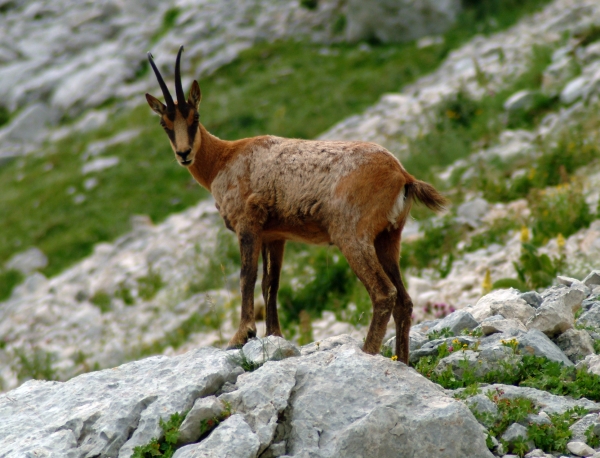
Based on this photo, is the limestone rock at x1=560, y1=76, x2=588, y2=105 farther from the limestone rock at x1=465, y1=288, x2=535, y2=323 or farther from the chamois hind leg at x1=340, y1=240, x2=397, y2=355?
the chamois hind leg at x1=340, y1=240, x2=397, y2=355

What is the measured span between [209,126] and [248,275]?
1430 cm

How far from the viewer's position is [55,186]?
22203mm

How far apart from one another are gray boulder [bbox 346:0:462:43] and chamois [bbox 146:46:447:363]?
54.8 ft

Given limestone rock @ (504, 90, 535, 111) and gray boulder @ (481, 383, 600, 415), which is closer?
gray boulder @ (481, 383, 600, 415)

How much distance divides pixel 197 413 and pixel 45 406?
198cm

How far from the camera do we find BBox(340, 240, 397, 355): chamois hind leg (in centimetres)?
679

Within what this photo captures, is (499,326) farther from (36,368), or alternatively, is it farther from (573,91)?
(573,91)

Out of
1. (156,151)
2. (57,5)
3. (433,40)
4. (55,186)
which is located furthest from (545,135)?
(57,5)

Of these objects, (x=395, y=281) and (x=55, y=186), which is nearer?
(x=395, y=281)

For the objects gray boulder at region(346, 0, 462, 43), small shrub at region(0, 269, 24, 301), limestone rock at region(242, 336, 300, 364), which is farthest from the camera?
gray boulder at region(346, 0, 462, 43)

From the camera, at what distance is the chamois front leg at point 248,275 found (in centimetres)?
754

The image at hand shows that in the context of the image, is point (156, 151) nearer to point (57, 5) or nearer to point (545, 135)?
point (545, 135)

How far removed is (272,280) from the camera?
8.15 meters

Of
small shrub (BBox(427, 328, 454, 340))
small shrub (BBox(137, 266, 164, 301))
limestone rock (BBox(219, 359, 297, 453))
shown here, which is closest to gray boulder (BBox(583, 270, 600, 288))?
small shrub (BBox(427, 328, 454, 340))
